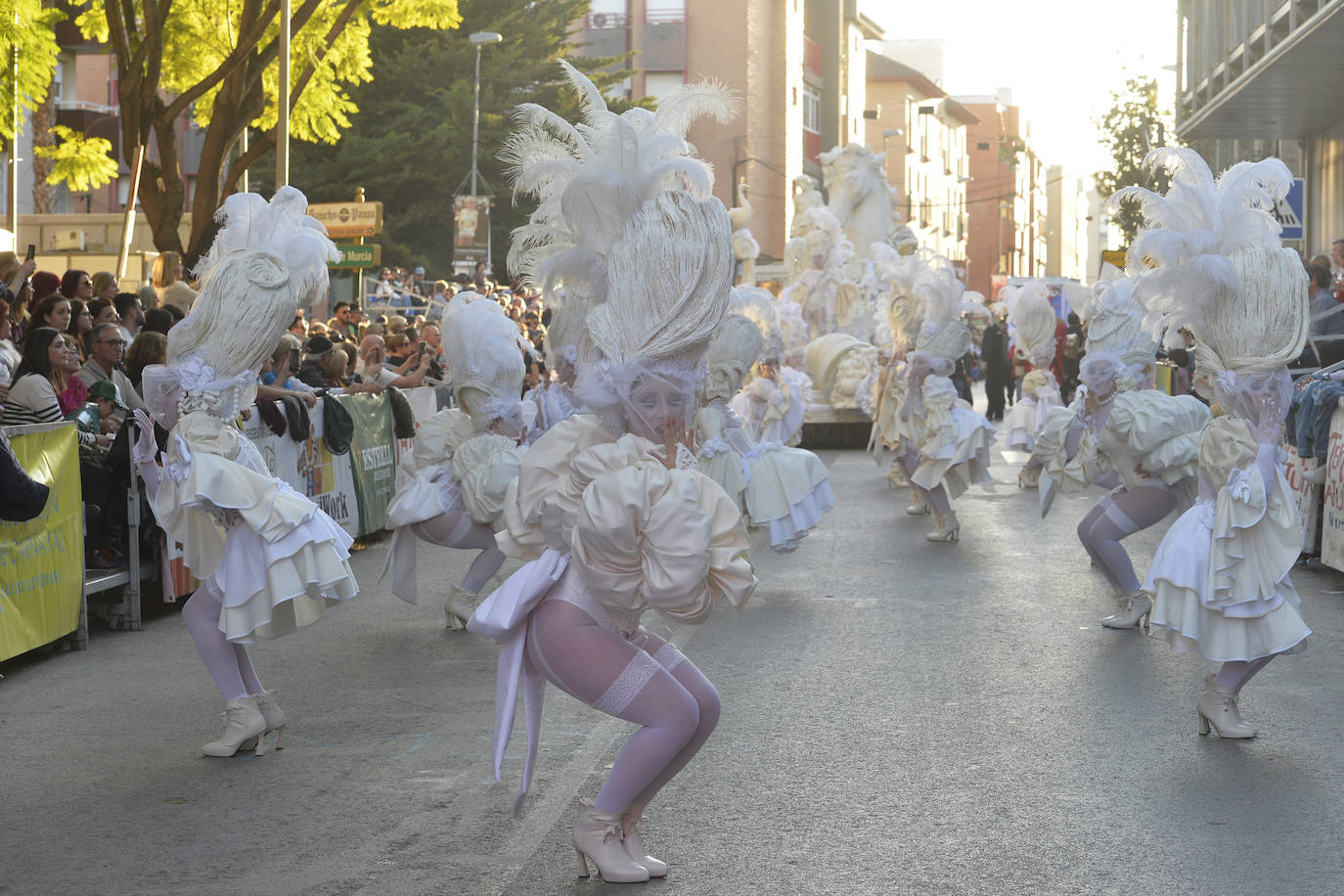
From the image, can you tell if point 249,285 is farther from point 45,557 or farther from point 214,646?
point 45,557

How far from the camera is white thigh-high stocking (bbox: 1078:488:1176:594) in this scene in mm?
9312

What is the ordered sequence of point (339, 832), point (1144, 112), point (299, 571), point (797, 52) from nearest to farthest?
point (339, 832), point (299, 571), point (1144, 112), point (797, 52)

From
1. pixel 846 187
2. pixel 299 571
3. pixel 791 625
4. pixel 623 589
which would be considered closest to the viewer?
pixel 623 589

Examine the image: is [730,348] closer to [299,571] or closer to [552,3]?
[299,571]

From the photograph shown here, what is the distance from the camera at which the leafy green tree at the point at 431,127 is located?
44719 mm

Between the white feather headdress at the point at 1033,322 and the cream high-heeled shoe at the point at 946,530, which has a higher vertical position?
the white feather headdress at the point at 1033,322

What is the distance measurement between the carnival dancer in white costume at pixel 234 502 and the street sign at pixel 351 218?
17.5 m

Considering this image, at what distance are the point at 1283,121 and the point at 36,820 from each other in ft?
80.1

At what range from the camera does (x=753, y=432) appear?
13.7m

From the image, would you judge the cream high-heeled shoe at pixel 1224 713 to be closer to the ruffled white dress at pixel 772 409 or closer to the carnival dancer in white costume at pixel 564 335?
the carnival dancer in white costume at pixel 564 335

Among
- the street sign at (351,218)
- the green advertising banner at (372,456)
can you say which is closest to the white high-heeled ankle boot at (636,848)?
the green advertising banner at (372,456)

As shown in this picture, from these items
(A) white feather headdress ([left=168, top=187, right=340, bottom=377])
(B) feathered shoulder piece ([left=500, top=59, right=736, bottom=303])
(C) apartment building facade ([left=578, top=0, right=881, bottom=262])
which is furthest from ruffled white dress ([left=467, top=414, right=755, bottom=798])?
(C) apartment building facade ([left=578, top=0, right=881, bottom=262])

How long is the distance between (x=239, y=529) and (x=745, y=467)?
512cm

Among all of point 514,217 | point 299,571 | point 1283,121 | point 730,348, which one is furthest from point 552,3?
point 299,571
